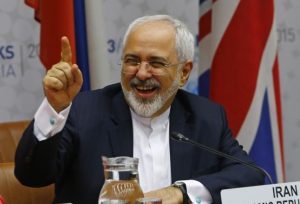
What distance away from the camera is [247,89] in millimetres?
4055

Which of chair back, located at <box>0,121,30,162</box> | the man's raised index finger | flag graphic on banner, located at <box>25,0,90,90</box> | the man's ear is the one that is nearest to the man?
the man's ear

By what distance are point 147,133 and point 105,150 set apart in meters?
0.24

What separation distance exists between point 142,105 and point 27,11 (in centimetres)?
168

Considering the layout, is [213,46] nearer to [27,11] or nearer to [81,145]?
[27,11]

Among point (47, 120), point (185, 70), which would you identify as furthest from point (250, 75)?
point (47, 120)

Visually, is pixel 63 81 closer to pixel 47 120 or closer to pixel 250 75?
pixel 47 120

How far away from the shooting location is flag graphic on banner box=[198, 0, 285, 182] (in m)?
4.05

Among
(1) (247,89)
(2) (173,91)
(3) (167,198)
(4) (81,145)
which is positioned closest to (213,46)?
(1) (247,89)

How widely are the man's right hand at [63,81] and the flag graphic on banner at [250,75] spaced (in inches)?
66.2

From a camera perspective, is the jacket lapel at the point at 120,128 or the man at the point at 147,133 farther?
the jacket lapel at the point at 120,128

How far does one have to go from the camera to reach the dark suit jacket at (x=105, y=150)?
2.73m

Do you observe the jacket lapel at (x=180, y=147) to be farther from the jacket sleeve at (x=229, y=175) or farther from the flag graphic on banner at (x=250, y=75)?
the flag graphic on banner at (x=250, y=75)

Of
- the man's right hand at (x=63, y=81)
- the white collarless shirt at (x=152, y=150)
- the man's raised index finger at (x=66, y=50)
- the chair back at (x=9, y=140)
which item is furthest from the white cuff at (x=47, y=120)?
the chair back at (x=9, y=140)

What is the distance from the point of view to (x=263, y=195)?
7.55ft
